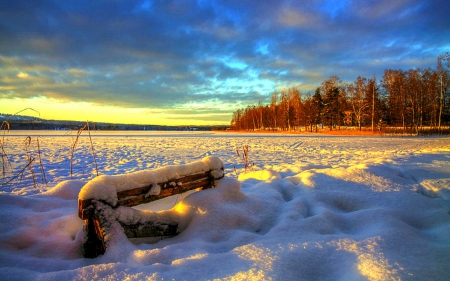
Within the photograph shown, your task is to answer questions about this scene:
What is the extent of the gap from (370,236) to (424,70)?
144 feet

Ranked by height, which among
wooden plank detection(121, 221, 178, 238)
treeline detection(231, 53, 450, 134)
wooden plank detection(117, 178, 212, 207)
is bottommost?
wooden plank detection(121, 221, 178, 238)

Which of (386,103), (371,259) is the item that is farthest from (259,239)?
(386,103)

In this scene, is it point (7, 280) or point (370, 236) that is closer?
point (7, 280)

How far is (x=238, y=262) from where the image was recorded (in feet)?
6.28

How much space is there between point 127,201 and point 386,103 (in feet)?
161

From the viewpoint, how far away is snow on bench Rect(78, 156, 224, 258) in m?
2.21

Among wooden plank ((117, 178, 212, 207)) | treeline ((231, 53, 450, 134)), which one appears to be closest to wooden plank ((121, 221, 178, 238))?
wooden plank ((117, 178, 212, 207))

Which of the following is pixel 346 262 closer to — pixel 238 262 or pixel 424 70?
pixel 238 262

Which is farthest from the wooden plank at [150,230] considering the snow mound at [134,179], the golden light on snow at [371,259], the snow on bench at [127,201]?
the golden light on snow at [371,259]

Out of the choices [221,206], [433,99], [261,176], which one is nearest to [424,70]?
[433,99]

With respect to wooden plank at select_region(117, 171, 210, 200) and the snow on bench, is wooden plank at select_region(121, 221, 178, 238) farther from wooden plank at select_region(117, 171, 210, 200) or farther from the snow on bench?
wooden plank at select_region(117, 171, 210, 200)

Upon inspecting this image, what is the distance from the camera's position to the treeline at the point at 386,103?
108 ft

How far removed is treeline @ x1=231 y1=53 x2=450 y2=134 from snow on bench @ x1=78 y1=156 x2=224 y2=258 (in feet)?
118

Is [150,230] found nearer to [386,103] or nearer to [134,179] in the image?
[134,179]
